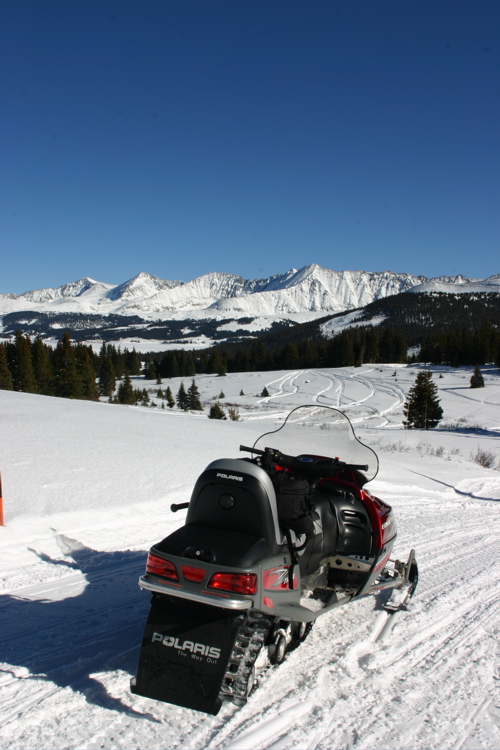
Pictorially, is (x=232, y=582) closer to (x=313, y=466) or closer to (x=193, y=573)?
(x=193, y=573)

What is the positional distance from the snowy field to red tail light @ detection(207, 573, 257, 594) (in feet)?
2.40

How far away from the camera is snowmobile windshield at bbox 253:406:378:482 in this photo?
479 cm

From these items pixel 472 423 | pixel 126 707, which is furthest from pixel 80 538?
pixel 472 423

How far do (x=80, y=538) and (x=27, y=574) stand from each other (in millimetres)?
1043

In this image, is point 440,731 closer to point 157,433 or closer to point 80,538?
point 80,538

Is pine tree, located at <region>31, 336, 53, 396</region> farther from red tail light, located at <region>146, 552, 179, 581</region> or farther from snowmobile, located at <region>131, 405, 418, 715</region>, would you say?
red tail light, located at <region>146, 552, 179, 581</region>

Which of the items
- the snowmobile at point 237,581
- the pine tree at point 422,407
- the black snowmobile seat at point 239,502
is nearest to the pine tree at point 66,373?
the pine tree at point 422,407

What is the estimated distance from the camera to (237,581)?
2807 millimetres

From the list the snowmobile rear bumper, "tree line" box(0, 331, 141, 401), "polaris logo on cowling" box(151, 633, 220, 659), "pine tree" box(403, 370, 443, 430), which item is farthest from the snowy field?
"tree line" box(0, 331, 141, 401)

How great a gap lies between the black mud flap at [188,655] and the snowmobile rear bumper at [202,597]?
0.36 ft

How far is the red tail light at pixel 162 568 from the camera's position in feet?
9.51

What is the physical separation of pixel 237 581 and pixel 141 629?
1524 mm

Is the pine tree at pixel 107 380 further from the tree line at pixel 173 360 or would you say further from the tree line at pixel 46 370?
the tree line at pixel 46 370

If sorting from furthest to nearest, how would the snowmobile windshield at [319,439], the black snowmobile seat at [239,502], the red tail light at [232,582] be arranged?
1. the snowmobile windshield at [319,439]
2. the black snowmobile seat at [239,502]
3. the red tail light at [232,582]
